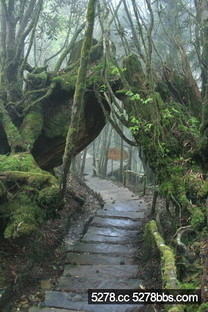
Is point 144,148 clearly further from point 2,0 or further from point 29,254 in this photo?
point 2,0

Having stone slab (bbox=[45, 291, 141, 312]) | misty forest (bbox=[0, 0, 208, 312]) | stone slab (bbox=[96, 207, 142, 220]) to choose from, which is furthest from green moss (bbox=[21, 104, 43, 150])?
stone slab (bbox=[45, 291, 141, 312])

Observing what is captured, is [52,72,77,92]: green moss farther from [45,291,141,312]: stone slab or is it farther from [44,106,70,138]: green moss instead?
[45,291,141,312]: stone slab

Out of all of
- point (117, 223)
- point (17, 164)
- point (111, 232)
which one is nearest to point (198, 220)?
point (17, 164)

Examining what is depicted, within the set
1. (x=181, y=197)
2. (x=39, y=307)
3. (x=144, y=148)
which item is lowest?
(x=39, y=307)

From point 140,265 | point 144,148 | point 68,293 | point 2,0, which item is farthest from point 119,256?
point 2,0

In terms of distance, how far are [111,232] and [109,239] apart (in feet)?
1.69

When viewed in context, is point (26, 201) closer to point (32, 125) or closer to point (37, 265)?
point (37, 265)

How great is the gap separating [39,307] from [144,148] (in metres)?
4.05

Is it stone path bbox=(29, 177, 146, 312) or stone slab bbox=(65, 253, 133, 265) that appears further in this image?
stone slab bbox=(65, 253, 133, 265)

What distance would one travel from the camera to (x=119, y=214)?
10664 mm

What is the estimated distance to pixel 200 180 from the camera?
248 inches

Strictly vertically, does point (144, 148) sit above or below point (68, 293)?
above

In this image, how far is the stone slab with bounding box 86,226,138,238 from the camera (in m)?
8.98

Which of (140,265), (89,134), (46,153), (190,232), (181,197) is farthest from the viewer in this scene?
(89,134)
